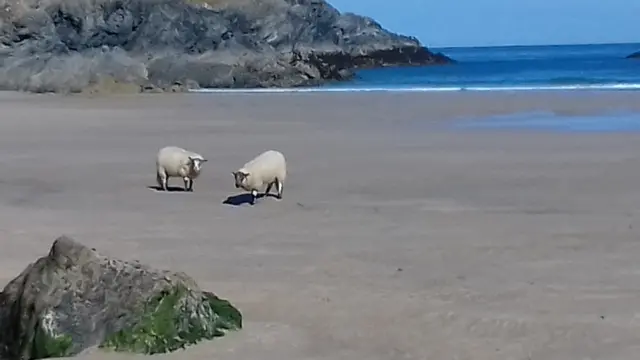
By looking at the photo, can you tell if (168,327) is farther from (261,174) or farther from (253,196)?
(253,196)

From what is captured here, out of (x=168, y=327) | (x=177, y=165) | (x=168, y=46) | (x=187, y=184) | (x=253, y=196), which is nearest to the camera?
(x=168, y=327)

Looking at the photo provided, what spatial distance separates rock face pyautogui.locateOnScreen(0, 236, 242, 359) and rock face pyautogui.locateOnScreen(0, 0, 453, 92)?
3441 centimetres

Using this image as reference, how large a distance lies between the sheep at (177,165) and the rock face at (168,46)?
90.1 ft

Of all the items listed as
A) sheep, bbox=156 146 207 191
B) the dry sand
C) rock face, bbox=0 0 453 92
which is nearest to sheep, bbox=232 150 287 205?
the dry sand

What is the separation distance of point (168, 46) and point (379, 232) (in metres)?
52.4

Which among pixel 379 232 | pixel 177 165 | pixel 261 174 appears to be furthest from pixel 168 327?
pixel 177 165

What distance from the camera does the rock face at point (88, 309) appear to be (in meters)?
5.91

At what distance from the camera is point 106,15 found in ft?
205

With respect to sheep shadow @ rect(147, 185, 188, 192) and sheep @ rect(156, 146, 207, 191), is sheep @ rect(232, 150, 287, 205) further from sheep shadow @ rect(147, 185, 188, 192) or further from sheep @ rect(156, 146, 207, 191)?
sheep shadow @ rect(147, 185, 188, 192)

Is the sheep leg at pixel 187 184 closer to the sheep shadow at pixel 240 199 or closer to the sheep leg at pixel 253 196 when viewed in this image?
the sheep shadow at pixel 240 199

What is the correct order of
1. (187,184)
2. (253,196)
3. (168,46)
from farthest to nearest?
1. (168,46)
2. (187,184)
3. (253,196)

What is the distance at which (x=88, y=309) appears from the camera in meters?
5.97

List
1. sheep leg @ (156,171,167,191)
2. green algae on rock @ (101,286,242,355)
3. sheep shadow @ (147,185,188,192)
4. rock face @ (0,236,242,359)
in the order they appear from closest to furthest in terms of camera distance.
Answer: rock face @ (0,236,242,359) → green algae on rock @ (101,286,242,355) → sheep leg @ (156,171,167,191) → sheep shadow @ (147,185,188,192)

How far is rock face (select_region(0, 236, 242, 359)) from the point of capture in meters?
5.91
